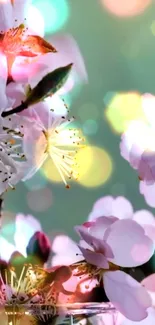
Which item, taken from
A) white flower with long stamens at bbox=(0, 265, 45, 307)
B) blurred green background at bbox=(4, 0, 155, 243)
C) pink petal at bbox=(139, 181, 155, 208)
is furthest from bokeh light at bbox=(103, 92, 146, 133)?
white flower with long stamens at bbox=(0, 265, 45, 307)

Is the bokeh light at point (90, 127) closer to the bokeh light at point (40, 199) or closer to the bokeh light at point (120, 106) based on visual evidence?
the bokeh light at point (120, 106)

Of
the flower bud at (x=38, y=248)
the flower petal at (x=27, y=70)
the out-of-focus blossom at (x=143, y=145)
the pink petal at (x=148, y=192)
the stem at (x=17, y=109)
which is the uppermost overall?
the flower petal at (x=27, y=70)

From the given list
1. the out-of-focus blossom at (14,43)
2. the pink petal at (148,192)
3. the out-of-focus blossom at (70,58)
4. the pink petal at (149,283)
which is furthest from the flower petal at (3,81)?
the pink petal at (149,283)

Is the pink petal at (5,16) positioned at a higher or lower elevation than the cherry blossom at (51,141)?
higher

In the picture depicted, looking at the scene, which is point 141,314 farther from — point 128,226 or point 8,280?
point 8,280

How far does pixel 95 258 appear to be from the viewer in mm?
1114

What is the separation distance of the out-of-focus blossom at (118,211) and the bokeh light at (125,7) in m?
0.40

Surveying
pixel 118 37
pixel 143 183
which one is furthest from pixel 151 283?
pixel 118 37

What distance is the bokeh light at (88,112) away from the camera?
1.13m

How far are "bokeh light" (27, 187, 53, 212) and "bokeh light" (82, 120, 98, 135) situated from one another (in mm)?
152

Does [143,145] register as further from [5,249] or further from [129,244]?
[5,249]

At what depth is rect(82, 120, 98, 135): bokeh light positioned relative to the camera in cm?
113

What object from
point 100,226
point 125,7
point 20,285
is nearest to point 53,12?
point 125,7

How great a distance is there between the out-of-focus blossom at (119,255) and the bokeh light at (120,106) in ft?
0.69
